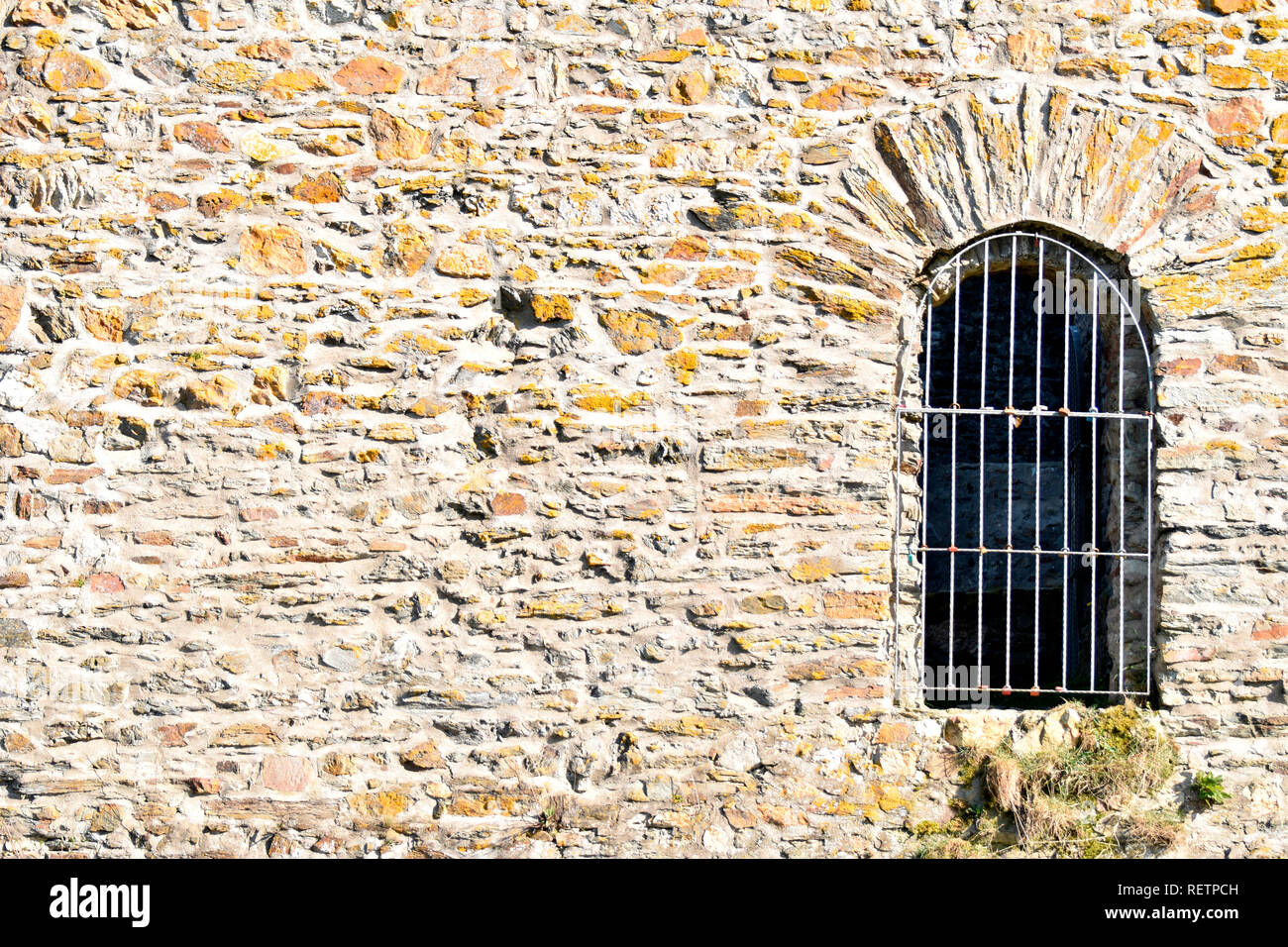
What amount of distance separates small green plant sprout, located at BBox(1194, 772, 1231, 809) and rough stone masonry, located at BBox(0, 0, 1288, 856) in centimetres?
5

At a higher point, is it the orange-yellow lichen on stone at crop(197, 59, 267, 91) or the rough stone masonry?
the orange-yellow lichen on stone at crop(197, 59, 267, 91)

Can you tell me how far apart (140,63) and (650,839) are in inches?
125

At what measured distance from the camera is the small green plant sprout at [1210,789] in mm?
3639

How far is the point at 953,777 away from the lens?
3.67m

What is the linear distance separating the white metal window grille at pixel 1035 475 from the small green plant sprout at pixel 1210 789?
13.7 inches

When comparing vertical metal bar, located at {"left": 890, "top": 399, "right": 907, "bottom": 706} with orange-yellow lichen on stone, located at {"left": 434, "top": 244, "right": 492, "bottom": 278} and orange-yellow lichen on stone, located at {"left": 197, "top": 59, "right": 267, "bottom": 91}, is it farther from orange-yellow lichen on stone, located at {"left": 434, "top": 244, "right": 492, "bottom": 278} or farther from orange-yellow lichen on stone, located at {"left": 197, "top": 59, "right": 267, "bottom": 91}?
orange-yellow lichen on stone, located at {"left": 197, "top": 59, "right": 267, "bottom": 91}

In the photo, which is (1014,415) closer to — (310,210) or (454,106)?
(454,106)

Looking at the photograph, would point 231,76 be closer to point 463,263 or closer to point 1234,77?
point 463,263

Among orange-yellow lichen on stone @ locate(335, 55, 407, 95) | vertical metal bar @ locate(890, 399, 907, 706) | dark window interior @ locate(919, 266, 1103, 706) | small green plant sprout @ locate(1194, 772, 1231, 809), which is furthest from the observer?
dark window interior @ locate(919, 266, 1103, 706)

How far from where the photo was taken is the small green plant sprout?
3639mm

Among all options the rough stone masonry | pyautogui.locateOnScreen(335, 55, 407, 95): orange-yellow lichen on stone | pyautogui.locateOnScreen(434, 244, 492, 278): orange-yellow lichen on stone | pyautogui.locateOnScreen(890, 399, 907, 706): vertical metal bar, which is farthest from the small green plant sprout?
pyautogui.locateOnScreen(335, 55, 407, 95): orange-yellow lichen on stone

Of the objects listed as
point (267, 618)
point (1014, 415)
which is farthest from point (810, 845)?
point (267, 618)

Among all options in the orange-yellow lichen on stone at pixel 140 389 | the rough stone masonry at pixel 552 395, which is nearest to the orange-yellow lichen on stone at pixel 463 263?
Result: the rough stone masonry at pixel 552 395

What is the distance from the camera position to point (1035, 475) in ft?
19.3
